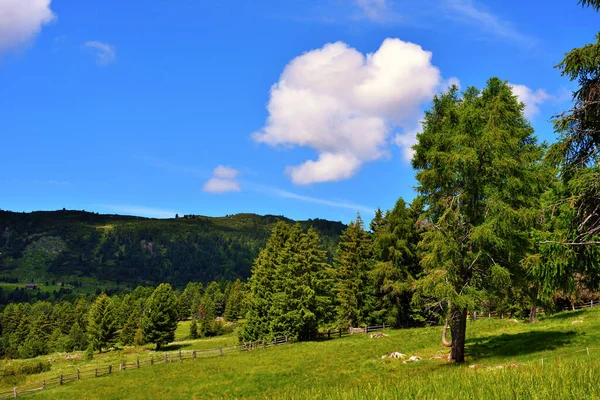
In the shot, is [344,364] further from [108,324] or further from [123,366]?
[108,324]

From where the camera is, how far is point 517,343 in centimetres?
2448

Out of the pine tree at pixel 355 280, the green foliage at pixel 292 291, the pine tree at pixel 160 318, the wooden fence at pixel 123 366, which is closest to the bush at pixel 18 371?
the wooden fence at pixel 123 366

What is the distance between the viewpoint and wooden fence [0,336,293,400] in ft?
110

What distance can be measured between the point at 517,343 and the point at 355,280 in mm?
25059

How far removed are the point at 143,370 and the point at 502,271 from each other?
33678mm

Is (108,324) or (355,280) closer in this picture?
(355,280)

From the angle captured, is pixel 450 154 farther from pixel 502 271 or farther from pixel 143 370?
pixel 143 370

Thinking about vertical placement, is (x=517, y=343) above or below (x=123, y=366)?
above

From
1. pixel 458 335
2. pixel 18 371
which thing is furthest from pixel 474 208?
pixel 18 371

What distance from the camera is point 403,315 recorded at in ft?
154

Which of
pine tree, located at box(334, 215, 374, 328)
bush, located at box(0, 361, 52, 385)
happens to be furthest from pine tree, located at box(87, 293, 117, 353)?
pine tree, located at box(334, 215, 374, 328)

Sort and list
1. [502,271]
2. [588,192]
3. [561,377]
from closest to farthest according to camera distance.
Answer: [561,377] → [588,192] → [502,271]

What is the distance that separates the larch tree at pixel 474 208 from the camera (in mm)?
20281

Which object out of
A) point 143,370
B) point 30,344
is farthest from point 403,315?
point 30,344
